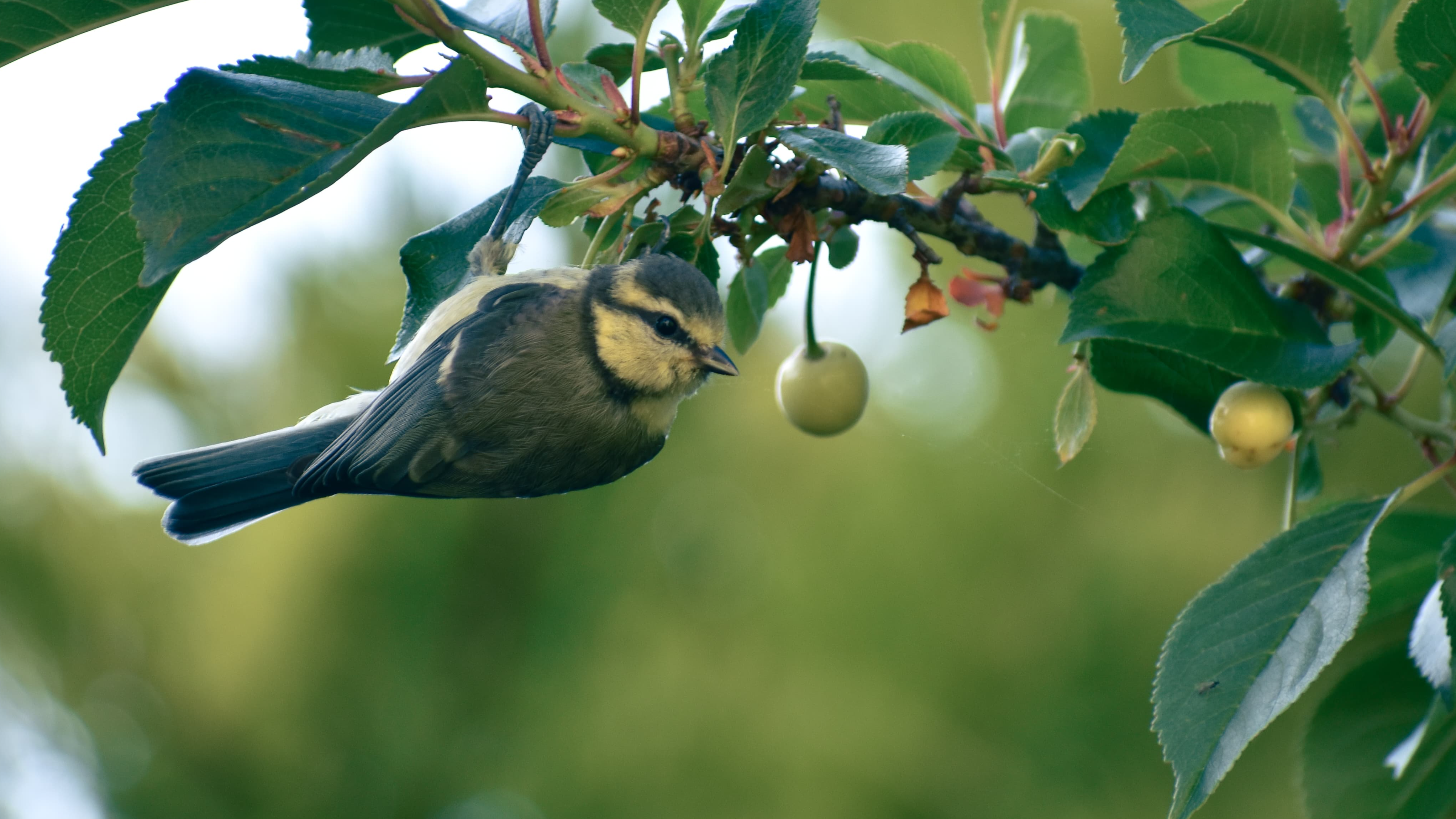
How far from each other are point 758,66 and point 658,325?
20.7 inches

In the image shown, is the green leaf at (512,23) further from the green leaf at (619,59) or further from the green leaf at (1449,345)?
the green leaf at (1449,345)

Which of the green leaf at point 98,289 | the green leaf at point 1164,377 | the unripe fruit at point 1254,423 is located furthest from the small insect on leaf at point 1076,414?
the green leaf at point 98,289

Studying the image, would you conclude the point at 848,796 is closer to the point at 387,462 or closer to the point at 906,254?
the point at 906,254

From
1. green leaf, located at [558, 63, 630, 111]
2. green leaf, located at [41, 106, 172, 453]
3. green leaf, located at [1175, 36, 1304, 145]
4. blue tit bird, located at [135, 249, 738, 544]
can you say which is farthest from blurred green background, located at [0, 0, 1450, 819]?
green leaf, located at [41, 106, 172, 453]

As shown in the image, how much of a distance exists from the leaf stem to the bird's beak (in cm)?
11

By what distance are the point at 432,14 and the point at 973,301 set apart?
0.74m

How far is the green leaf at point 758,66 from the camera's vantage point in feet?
2.91

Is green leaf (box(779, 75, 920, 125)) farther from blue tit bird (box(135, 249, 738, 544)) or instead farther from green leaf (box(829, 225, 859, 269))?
blue tit bird (box(135, 249, 738, 544))

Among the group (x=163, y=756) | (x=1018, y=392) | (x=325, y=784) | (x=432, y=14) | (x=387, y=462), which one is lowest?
(x=325, y=784)

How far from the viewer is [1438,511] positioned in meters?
1.38

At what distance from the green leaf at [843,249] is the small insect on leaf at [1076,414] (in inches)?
11.9

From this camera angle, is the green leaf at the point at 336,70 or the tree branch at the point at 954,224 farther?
the tree branch at the point at 954,224

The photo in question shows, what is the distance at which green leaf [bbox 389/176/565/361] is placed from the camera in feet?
3.45

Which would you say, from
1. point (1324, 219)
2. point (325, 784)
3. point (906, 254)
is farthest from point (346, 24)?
point (325, 784)
